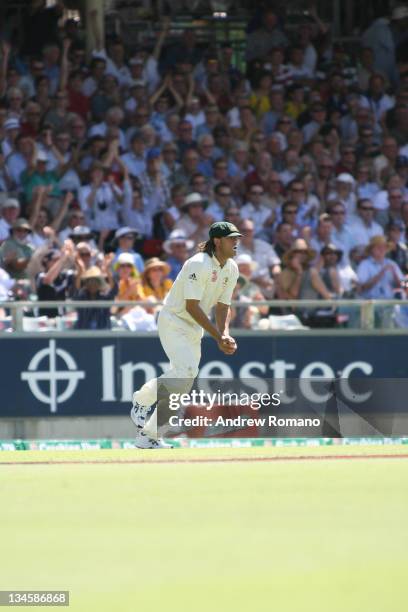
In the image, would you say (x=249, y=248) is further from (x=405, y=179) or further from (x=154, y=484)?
(x=154, y=484)

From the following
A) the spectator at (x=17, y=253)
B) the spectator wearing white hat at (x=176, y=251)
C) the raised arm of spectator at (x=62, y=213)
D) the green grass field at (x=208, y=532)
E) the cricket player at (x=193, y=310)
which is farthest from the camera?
the raised arm of spectator at (x=62, y=213)

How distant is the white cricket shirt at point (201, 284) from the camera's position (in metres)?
9.67

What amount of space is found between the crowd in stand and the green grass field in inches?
173

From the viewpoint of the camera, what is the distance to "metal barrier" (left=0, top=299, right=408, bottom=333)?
12.7 m

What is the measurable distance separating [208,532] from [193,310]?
278 cm

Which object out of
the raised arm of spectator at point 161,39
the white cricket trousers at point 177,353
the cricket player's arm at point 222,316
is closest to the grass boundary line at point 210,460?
the white cricket trousers at point 177,353

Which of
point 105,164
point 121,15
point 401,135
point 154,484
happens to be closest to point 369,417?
point 154,484

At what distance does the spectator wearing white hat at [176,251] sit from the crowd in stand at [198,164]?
24mm

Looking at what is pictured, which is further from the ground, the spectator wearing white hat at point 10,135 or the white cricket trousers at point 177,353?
the spectator wearing white hat at point 10,135

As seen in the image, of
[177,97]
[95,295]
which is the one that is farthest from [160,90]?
[95,295]

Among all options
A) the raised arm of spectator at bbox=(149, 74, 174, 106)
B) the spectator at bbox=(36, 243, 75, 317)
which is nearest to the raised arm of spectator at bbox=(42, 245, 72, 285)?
the spectator at bbox=(36, 243, 75, 317)

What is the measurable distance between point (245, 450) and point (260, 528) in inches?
108

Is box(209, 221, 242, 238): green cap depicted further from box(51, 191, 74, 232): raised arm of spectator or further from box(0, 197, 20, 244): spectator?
box(51, 191, 74, 232): raised arm of spectator

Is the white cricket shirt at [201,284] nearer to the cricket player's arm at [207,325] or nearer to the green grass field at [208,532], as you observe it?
the cricket player's arm at [207,325]
